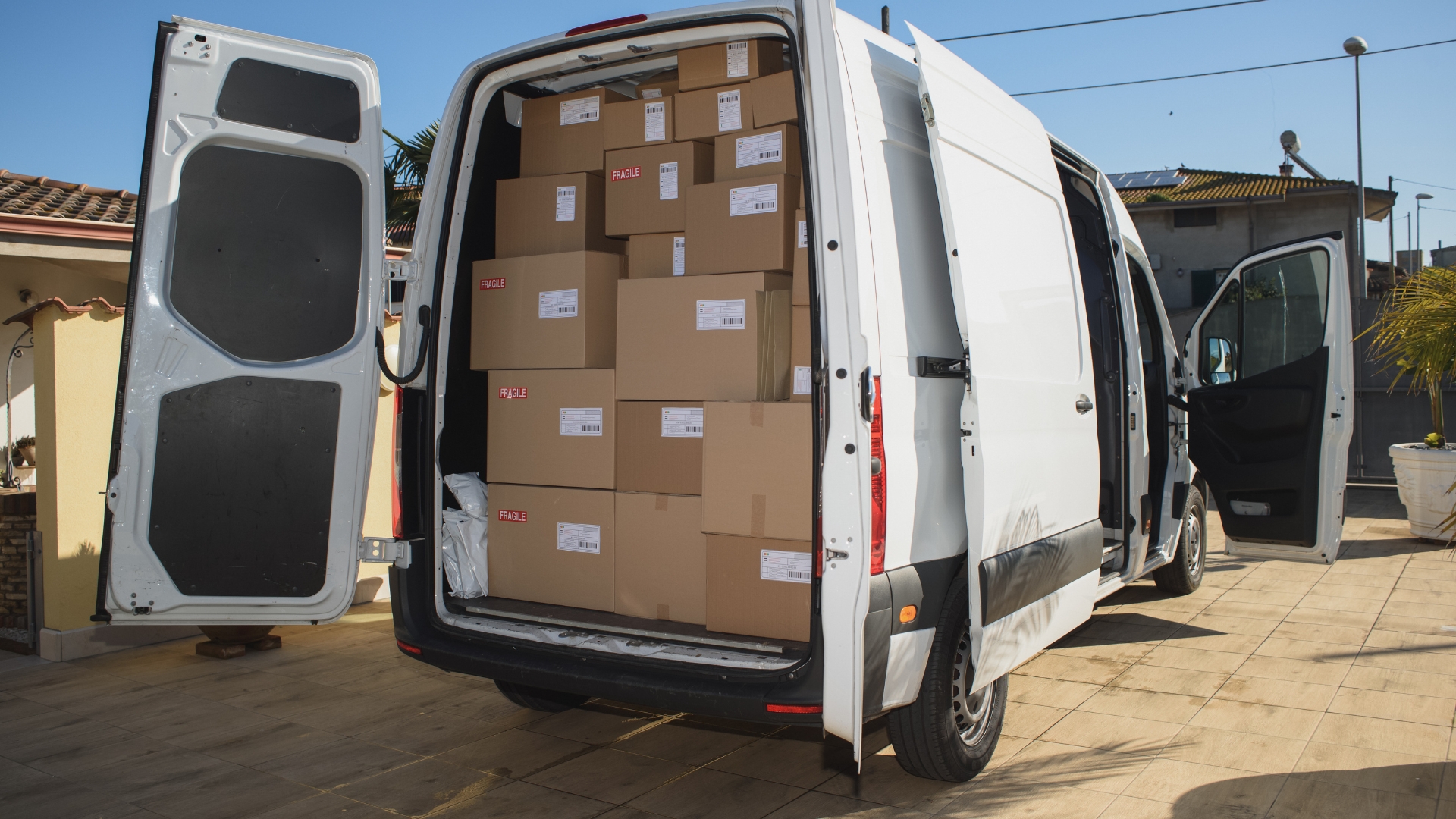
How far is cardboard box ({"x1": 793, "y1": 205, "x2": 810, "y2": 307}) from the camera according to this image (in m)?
2.88

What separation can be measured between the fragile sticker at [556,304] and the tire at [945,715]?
5.25 feet

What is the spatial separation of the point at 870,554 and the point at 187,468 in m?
2.23

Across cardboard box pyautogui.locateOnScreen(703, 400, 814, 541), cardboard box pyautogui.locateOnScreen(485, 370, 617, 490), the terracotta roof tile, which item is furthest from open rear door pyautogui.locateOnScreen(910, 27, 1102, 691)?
the terracotta roof tile

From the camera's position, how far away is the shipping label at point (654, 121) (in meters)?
3.37

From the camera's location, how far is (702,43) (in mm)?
3090

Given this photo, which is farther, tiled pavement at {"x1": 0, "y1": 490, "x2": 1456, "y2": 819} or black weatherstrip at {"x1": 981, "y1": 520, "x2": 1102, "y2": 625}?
tiled pavement at {"x1": 0, "y1": 490, "x2": 1456, "y2": 819}

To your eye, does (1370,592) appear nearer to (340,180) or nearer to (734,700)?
(734,700)

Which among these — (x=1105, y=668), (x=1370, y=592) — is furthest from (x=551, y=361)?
(x=1370, y=592)

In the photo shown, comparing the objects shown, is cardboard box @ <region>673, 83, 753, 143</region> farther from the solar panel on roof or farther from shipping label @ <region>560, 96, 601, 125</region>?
the solar panel on roof

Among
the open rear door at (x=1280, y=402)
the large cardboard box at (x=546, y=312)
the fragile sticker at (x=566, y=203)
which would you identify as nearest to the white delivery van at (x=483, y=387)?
the large cardboard box at (x=546, y=312)

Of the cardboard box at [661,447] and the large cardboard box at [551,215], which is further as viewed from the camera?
the large cardboard box at [551,215]

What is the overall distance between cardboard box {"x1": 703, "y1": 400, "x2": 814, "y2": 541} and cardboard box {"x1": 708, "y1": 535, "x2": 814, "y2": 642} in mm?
51

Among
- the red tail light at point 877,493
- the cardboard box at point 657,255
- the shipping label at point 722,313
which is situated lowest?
the red tail light at point 877,493

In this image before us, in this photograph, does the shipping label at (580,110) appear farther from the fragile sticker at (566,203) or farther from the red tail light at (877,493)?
the red tail light at (877,493)
